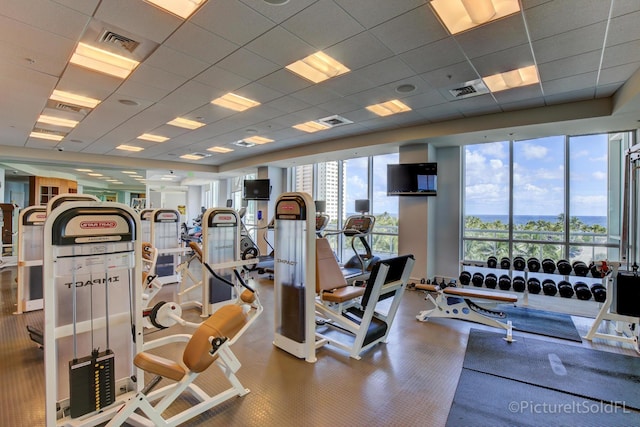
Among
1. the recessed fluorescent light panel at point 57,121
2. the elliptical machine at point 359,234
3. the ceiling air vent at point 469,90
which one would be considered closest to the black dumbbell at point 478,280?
the elliptical machine at point 359,234

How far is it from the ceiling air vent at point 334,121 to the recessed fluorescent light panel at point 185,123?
7.86 feet

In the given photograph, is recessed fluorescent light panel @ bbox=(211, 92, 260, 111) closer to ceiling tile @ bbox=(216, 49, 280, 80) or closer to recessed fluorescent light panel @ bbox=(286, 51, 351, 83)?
ceiling tile @ bbox=(216, 49, 280, 80)

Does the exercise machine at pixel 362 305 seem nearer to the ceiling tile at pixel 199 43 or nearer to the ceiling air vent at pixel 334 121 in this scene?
the ceiling tile at pixel 199 43

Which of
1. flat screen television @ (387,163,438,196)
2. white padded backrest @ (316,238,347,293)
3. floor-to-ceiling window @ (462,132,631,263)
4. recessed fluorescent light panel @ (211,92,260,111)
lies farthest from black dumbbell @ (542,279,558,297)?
recessed fluorescent light panel @ (211,92,260,111)

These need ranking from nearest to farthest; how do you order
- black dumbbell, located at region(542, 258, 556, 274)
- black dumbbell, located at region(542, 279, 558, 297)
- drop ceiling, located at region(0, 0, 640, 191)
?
drop ceiling, located at region(0, 0, 640, 191), black dumbbell, located at region(542, 279, 558, 297), black dumbbell, located at region(542, 258, 556, 274)

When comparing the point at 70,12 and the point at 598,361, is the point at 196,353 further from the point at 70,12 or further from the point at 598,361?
the point at 598,361

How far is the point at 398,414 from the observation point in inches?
93.6

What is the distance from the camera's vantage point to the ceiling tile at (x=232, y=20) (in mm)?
2592

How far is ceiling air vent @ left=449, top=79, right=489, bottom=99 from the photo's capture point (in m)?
4.12

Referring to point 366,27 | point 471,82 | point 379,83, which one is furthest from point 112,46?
point 471,82

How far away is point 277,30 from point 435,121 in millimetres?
3783

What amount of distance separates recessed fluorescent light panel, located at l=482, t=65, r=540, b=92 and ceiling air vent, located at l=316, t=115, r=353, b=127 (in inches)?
95.7

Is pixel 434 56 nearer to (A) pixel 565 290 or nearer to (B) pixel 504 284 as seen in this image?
(B) pixel 504 284

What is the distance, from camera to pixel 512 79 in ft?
13.2
